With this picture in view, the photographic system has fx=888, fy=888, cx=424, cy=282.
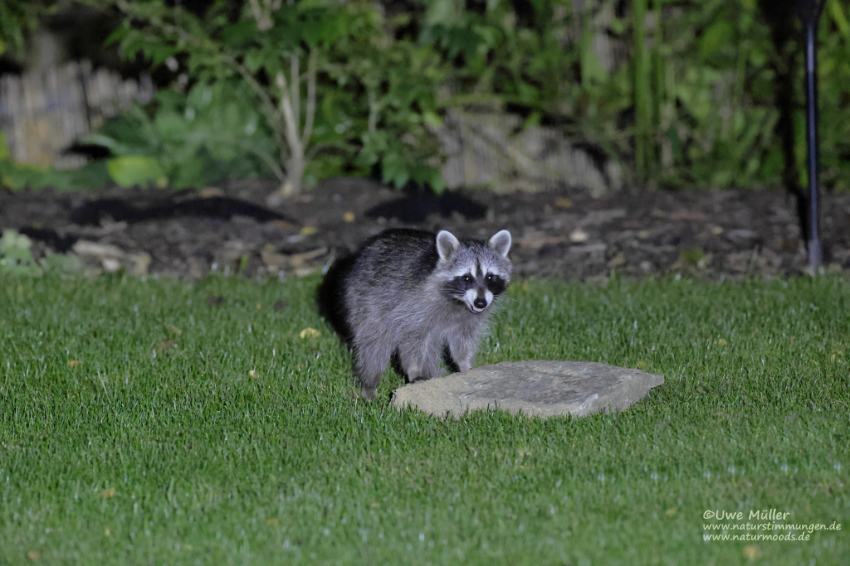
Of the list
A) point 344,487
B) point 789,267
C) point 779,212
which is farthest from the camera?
point 779,212

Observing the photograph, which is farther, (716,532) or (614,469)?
(614,469)

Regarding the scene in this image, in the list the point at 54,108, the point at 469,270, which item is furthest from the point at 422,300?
the point at 54,108

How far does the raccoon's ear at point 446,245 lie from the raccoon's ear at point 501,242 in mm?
282

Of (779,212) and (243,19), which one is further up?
(243,19)

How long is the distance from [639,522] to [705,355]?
195 centimetres

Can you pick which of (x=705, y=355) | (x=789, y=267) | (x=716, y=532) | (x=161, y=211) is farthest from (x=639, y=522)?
(x=161, y=211)

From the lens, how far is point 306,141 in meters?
8.45

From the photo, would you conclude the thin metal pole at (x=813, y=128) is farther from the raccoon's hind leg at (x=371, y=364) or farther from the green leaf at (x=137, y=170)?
the green leaf at (x=137, y=170)

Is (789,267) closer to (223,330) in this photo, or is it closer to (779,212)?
(779,212)

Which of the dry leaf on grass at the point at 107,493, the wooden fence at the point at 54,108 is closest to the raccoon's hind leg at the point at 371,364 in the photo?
the dry leaf on grass at the point at 107,493

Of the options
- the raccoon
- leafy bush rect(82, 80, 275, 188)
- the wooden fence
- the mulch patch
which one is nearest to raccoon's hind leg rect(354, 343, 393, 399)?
the raccoon

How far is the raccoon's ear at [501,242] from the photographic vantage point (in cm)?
474

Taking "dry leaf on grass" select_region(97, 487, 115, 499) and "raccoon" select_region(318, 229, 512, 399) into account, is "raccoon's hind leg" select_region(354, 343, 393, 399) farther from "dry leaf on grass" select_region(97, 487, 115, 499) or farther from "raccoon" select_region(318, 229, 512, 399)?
"dry leaf on grass" select_region(97, 487, 115, 499)

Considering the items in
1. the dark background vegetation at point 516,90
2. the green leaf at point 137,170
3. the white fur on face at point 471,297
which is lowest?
the white fur on face at point 471,297
